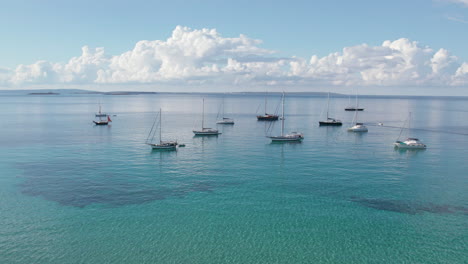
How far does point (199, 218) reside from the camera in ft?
145

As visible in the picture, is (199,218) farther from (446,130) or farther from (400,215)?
(446,130)

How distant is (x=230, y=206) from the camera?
4872 centimetres

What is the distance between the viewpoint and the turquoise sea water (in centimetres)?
3619

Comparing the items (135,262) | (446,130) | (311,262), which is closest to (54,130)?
(135,262)

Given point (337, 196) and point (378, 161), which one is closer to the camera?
point (337, 196)

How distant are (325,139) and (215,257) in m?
86.9

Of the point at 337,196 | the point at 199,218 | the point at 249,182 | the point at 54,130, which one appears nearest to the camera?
the point at 199,218

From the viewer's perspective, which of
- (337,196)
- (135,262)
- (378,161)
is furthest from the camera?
(378,161)

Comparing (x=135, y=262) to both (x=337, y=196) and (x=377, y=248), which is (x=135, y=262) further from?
(x=337, y=196)

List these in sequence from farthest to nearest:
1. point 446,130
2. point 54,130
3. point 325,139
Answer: point 446,130 < point 54,130 < point 325,139

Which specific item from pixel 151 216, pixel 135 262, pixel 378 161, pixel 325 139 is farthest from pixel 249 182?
pixel 325 139

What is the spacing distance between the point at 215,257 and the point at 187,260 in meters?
2.94

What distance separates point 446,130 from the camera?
142 m

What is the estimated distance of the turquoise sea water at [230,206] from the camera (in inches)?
1425
